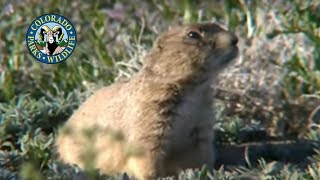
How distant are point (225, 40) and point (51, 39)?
61.9 inches

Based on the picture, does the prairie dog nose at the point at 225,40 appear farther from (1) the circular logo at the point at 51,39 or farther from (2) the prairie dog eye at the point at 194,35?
(1) the circular logo at the point at 51,39

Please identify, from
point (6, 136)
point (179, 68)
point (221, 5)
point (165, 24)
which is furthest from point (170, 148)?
point (221, 5)

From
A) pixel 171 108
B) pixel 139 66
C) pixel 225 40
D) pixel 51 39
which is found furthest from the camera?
pixel 139 66

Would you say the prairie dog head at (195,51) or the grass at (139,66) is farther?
the grass at (139,66)

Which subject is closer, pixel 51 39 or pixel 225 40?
pixel 225 40

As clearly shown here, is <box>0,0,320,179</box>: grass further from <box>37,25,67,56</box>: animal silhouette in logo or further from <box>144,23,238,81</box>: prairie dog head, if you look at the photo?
<box>144,23,238,81</box>: prairie dog head

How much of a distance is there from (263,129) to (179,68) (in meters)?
1.55

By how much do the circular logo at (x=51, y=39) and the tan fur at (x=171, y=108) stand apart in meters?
1.09

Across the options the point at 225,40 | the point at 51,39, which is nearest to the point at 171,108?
the point at 225,40

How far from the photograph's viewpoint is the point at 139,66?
6309 millimetres

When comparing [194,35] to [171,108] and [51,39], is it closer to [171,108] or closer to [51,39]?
[171,108]

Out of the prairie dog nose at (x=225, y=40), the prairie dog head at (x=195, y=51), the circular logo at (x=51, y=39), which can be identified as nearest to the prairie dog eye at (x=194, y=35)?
the prairie dog head at (x=195, y=51)

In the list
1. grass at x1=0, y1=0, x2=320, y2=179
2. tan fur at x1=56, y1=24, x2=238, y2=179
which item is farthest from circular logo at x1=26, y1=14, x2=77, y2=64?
tan fur at x1=56, y1=24, x2=238, y2=179

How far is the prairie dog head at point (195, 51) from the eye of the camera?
14.3 feet
